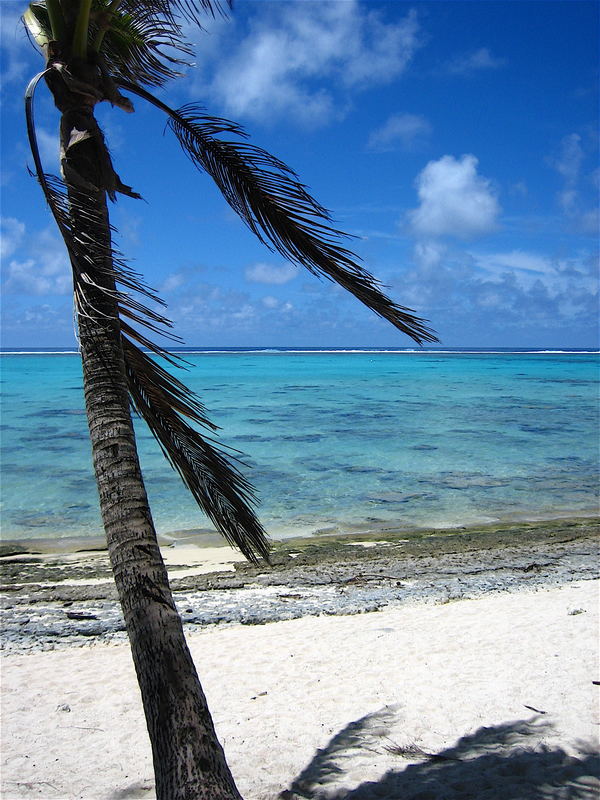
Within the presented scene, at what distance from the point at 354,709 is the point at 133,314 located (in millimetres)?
3623

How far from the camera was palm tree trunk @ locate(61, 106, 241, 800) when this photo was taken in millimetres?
2762

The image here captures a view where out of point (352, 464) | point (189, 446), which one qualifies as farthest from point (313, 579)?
point (352, 464)

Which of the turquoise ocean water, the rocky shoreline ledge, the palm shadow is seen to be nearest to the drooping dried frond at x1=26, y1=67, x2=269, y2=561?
the palm shadow

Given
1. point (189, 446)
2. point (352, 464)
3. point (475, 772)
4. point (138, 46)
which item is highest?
point (138, 46)

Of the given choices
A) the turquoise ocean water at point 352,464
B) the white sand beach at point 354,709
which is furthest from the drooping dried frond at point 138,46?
the turquoise ocean water at point 352,464

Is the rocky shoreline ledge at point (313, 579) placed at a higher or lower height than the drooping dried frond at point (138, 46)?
lower

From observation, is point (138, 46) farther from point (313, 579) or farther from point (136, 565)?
point (313, 579)

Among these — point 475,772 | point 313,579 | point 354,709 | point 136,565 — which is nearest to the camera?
point 136,565

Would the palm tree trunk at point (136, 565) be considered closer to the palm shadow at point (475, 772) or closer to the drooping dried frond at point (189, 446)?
the drooping dried frond at point (189, 446)

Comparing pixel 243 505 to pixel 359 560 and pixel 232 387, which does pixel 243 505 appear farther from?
pixel 232 387

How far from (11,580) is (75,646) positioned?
3.51m

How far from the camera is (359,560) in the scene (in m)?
10.3

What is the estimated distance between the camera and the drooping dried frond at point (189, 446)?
357cm

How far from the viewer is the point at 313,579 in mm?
9156
